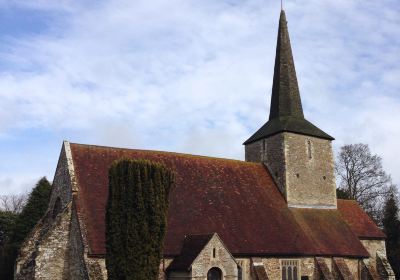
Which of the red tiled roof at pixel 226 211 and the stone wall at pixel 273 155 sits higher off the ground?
the stone wall at pixel 273 155

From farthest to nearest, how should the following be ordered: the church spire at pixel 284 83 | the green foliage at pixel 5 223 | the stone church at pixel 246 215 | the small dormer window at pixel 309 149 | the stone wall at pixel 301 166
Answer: the green foliage at pixel 5 223, the church spire at pixel 284 83, the small dormer window at pixel 309 149, the stone wall at pixel 301 166, the stone church at pixel 246 215

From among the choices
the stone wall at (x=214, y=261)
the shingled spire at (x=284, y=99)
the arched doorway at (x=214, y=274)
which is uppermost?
the shingled spire at (x=284, y=99)

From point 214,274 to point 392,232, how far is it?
81.3ft

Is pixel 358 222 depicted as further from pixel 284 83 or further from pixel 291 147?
pixel 284 83

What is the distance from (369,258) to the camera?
29.7m

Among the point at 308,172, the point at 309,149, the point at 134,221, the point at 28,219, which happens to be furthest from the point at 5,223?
the point at 134,221

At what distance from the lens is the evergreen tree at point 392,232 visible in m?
38.3

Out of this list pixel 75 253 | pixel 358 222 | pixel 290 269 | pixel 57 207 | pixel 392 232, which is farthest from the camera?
Answer: pixel 392 232

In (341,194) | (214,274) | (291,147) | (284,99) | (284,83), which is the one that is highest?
(284,83)

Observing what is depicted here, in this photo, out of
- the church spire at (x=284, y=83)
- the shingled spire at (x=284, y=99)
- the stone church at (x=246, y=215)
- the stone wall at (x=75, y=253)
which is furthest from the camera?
the church spire at (x=284, y=83)

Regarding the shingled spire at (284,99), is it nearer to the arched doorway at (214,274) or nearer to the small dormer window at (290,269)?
the small dormer window at (290,269)

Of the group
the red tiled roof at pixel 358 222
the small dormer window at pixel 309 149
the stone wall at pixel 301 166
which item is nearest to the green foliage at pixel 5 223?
the stone wall at pixel 301 166

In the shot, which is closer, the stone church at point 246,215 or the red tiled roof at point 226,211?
the stone church at point 246,215

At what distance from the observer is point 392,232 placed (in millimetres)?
40688
